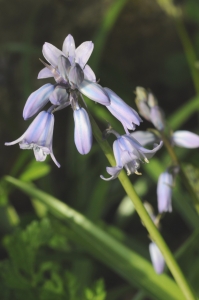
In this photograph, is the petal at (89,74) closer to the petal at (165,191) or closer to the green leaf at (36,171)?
the petal at (165,191)

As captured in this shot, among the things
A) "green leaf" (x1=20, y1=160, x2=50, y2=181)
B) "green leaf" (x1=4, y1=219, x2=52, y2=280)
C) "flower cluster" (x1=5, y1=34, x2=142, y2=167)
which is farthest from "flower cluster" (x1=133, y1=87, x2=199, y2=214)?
"green leaf" (x1=20, y1=160, x2=50, y2=181)

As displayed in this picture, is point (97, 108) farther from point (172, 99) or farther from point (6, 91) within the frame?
point (172, 99)

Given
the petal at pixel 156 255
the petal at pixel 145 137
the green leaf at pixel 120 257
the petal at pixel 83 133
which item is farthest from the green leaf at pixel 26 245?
the petal at pixel 83 133

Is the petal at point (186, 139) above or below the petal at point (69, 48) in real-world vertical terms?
below

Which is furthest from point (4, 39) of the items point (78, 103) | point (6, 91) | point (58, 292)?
point (78, 103)

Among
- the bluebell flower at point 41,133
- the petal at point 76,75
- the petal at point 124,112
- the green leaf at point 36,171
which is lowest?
the green leaf at point 36,171

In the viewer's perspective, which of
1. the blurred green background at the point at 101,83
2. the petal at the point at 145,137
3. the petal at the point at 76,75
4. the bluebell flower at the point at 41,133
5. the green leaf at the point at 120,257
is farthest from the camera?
the blurred green background at the point at 101,83
